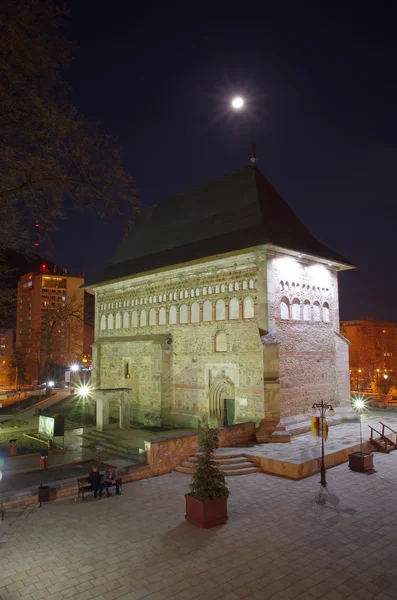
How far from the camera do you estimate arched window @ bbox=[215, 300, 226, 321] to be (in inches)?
798

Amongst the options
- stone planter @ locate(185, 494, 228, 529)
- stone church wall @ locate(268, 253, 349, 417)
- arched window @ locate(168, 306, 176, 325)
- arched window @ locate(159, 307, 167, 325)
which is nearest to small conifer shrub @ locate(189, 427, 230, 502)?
stone planter @ locate(185, 494, 228, 529)

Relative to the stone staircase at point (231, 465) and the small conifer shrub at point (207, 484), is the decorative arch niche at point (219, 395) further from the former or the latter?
the small conifer shrub at point (207, 484)

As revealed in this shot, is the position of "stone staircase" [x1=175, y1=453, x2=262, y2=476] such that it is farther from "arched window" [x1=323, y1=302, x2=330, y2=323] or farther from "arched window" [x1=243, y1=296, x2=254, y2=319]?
"arched window" [x1=323, y1=302, x2=330, y2=323]

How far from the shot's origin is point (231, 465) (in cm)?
1427

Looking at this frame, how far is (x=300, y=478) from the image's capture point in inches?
521

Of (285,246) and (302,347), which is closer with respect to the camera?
(285,246)

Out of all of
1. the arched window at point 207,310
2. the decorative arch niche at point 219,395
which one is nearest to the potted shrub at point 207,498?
the decorative arch niche at point 219,395

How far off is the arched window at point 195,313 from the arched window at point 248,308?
3182 millimetres

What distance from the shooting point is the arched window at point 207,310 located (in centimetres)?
2112

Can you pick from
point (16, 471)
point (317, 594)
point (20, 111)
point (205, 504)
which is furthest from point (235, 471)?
point (20, 111)

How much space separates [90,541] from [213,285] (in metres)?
13.9

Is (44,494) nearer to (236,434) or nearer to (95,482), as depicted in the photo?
(95,482)

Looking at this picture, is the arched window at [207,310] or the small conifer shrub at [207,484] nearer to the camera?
the small conifer shrub at [207,484]

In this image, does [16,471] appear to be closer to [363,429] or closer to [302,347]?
[302,347]
